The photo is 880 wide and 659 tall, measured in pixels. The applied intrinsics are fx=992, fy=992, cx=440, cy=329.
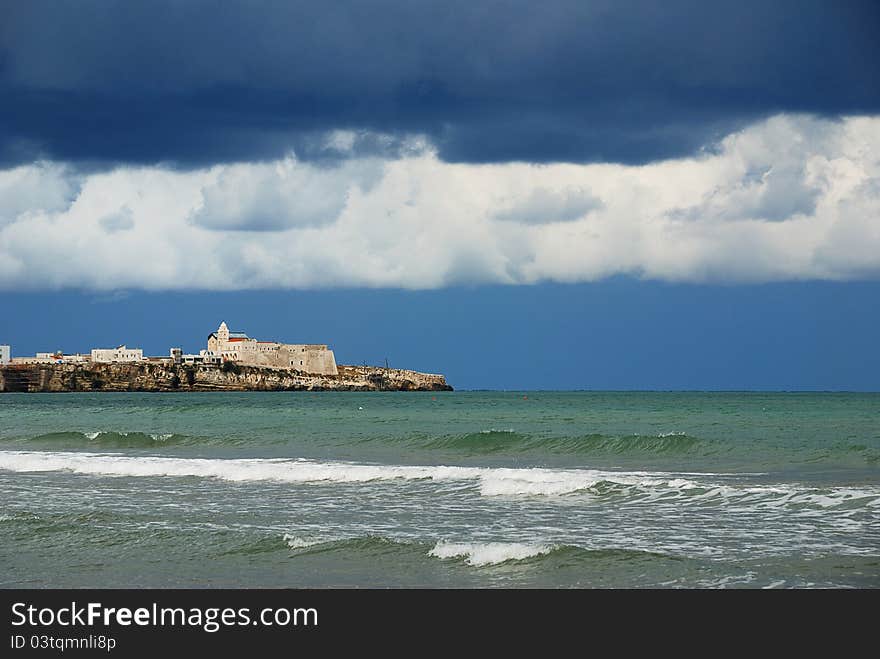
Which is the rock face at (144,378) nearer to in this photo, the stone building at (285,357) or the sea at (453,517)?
the stone building at (285,357)

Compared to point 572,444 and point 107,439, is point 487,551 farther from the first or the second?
point 107,439

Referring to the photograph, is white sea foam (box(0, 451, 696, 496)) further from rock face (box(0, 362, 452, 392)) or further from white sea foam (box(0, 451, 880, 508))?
rock face (box(0, 362, 452, 392))

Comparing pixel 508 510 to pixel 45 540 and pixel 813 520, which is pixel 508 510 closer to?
pixel 813 520

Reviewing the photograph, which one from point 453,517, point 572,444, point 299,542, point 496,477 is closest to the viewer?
point 299,542

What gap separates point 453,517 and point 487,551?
4244 millimetres

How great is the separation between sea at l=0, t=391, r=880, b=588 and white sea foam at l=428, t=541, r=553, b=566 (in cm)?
4

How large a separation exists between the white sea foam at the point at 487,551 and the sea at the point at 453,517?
0.04m

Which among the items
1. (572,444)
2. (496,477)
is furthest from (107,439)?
(496,477)

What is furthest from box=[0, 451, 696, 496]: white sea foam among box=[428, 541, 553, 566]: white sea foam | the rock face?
the rock face

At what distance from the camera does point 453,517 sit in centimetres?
1838

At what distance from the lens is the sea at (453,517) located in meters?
13.3
